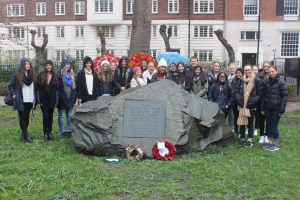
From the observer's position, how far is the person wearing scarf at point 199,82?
8.98 meters

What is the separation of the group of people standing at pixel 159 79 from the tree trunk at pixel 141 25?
18.8 ft

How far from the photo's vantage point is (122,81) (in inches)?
370

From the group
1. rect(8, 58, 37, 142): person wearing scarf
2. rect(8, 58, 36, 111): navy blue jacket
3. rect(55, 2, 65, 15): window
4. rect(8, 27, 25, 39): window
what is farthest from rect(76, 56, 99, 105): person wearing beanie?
rect(55, 2, 65, 15): window

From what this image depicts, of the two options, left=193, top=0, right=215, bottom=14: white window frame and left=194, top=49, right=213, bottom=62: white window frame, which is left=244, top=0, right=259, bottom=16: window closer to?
left=193, top=0, right=215, bottom=14: white window frame

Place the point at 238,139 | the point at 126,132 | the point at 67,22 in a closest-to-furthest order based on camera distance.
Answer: the point at 126,132, the point at 238,139, the point at 67,22

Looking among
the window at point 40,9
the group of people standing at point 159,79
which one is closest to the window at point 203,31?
the window at point 40,9

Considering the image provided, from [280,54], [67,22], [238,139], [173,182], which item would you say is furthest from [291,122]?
[67,22]

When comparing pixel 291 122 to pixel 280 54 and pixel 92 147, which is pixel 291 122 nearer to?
pixel 92 147

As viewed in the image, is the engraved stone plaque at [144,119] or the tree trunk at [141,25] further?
the tree trunk at [141,25]

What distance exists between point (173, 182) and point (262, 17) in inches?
1594

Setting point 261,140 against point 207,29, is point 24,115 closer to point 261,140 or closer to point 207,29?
point 261,140

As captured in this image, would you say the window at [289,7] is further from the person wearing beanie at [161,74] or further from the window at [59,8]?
the person wearing beanie at [161,74]

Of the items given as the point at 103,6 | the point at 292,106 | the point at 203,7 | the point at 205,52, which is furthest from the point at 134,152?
the point at 103,6

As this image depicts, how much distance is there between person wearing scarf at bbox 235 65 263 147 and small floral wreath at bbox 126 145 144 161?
8.22 feet
